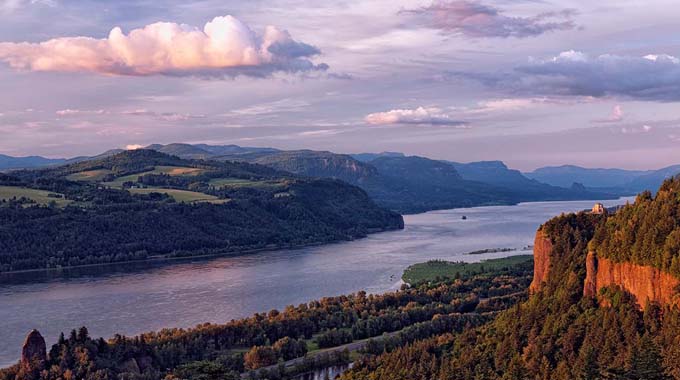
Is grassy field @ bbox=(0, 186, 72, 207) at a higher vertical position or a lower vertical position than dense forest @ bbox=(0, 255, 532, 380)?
higher

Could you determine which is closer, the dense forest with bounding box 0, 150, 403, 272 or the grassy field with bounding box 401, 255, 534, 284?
the grassy field with bounding box 401, 255, 534, 284

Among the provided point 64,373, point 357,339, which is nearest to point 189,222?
point 357,339

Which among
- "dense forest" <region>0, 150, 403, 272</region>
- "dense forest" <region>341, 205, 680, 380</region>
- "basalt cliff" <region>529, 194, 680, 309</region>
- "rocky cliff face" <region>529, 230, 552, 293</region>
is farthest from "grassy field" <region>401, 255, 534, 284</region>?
"dense forest" <region>0, 150, 403, 272</region>

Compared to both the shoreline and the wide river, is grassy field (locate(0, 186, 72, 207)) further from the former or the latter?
the wide river

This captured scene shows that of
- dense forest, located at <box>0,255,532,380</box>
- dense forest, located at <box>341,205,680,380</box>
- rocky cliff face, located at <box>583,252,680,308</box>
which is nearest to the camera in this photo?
dense forest, located at <box>341,205,680,380</box>

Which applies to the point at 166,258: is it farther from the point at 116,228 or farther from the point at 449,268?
the point at 449,268

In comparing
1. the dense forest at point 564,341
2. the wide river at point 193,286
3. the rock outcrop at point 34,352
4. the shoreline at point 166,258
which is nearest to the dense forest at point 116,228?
the shoreline at point 166,258
